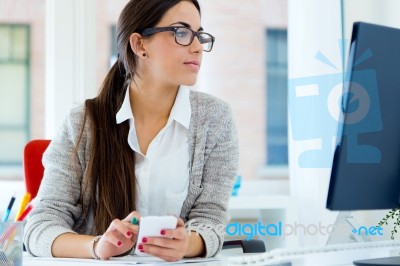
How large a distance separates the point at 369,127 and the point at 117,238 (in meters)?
0.59

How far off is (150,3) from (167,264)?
0.74 meters

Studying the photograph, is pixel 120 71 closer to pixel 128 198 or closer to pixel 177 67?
pixel 177 67

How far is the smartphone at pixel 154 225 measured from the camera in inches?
47.9

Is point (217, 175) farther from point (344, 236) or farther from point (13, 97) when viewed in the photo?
point (13, 97)

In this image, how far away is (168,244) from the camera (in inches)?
52.0

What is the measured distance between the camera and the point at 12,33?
3.83 meters

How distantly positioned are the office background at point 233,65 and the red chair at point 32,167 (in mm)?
1252

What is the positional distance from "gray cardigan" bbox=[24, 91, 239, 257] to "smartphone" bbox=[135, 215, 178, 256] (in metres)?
0.29

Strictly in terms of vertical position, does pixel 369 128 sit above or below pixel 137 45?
below

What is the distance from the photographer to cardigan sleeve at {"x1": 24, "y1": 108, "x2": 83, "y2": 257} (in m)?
1.57

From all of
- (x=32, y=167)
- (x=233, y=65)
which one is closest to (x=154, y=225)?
(x=32, y=167)

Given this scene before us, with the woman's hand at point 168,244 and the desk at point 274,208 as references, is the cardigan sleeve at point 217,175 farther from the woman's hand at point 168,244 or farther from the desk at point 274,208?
the desk at point 274,208

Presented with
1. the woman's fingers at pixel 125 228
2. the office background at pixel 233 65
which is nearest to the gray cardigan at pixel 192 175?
the woman's fingers at pixel 125 228

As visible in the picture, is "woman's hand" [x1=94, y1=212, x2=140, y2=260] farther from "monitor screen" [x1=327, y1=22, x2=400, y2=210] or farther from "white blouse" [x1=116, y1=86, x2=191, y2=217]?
"monitor screen" [x1=327, y1=22, x2=400, y2=210]
